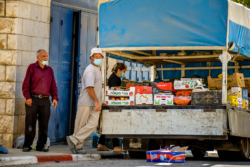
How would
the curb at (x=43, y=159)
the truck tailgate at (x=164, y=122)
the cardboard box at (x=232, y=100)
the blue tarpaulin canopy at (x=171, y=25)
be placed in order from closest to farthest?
1. the curb at (x=43, y=159)
2. the truck tailgate at (x=164, y=122)
3. the blue tarpaulin canopy at (x=171, y=25)
4. the cardboard box at (x=232, y=100)

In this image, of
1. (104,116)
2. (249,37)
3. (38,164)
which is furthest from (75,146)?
(249,37)

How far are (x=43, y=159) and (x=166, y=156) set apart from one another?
2.15 metres

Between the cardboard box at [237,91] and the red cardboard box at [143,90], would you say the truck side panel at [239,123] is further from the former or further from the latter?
the red cardboard box at [143,90]

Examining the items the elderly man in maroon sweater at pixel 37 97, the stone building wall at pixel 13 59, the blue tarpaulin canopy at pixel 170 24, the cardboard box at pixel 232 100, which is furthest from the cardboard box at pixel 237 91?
the stone building wall at pixel 13 59

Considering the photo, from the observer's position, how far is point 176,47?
28.1 ft

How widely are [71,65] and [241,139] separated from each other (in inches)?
182

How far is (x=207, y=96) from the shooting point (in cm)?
844

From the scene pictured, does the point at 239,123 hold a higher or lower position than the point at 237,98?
lower

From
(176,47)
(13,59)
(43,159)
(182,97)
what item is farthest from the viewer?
(13,59)

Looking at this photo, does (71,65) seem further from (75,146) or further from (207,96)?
(207,96)

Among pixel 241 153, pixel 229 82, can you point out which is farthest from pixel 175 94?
pixel 241 153

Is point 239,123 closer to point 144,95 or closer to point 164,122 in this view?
point 164,122

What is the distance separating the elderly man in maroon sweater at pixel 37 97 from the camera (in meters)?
9.05

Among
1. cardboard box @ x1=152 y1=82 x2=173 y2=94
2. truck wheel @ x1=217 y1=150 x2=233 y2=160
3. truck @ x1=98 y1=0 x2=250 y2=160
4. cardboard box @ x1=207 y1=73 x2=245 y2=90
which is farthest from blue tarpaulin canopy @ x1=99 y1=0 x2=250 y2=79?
truck wheel @ x1=217 y1=150 x2=233 y2=160
